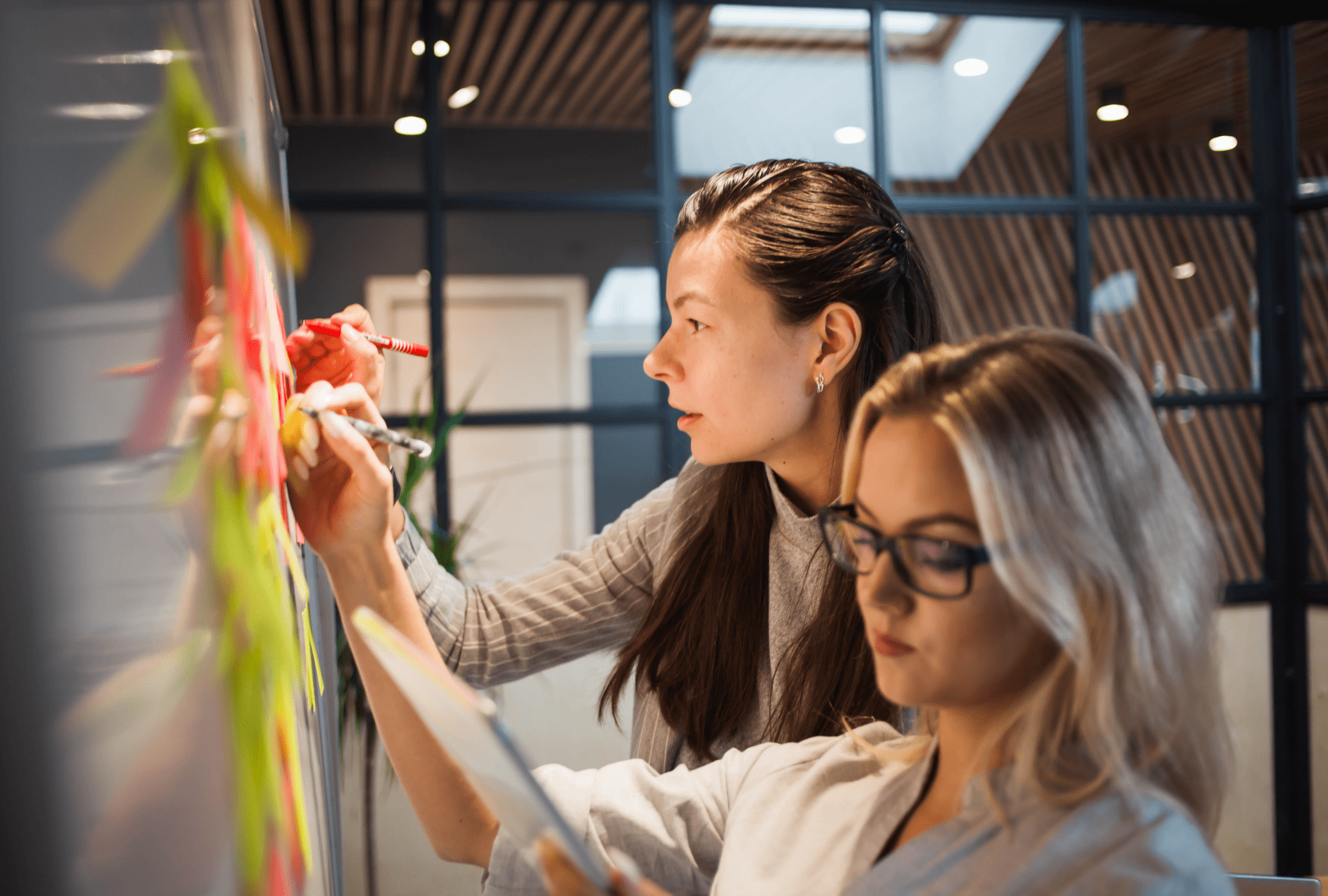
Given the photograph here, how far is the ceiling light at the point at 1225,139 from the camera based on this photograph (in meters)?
3.22

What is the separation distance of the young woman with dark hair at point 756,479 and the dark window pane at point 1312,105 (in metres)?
2.74

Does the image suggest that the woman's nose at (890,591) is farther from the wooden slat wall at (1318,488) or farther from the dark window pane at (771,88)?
the wooden slat wall at (1318,488)

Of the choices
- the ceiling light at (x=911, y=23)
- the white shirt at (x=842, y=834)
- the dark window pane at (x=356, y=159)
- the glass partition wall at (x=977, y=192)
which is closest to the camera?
the white shirt at (x=842, y=834)

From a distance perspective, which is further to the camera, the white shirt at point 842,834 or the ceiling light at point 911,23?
the ceiling light at point 911,23

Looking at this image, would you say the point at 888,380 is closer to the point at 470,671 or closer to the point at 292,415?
the point at 292,415

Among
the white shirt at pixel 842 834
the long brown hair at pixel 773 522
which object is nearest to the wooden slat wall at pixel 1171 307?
the long brown hair at pixel 773 522

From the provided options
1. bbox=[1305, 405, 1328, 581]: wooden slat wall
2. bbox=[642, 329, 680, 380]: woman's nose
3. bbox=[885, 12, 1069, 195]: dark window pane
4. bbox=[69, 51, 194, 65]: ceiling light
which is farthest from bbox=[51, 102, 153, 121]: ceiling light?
bbox=[1305, 405, 1328, 581]: wooden slat wall

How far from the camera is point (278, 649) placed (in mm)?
670

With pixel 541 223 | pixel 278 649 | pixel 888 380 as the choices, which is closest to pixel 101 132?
pixel 278 649

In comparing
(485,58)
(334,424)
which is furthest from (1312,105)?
(334,424)

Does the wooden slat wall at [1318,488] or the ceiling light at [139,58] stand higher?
the ceiling light at [139,58]

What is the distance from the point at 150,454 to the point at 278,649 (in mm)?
345

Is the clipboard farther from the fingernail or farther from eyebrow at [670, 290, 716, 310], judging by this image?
eyebrow at [670, 290, 716, 310]

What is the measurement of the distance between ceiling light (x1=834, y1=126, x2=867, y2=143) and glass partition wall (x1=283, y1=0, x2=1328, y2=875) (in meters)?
0.01
